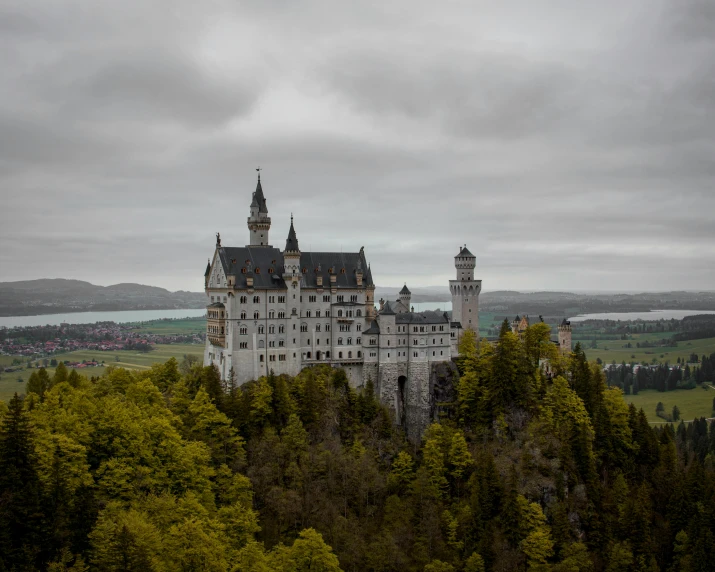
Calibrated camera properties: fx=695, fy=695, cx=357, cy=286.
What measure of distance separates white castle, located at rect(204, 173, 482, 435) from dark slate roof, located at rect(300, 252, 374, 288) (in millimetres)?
159

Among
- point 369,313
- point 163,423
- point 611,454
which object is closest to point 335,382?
point 369,313

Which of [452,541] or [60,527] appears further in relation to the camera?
[452,541]

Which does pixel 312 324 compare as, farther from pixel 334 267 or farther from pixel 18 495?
pixel 18 495

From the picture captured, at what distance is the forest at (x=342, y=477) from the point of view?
58531 millimetres

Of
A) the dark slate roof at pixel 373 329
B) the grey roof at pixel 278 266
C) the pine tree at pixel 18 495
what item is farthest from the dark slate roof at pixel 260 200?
the pine tree at pixel 18 495

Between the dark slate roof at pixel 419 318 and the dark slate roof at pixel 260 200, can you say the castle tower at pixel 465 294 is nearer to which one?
the dark slate roof at pixel 419 318

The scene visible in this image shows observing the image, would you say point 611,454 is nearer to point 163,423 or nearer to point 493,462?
point 493,462

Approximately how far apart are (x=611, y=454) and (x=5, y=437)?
7639 centimetres

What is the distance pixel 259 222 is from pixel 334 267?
13339 millimetres

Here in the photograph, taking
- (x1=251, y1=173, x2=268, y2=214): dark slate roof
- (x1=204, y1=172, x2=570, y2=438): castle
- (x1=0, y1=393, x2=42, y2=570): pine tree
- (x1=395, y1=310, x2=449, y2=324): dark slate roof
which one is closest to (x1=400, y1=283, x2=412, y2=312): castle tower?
(x1=204, y1=172, x2=570, y2=438): castle

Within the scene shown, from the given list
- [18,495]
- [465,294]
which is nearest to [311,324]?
[465,294]

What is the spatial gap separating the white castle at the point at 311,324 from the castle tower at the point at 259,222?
0.15 meters

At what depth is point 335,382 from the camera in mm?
97125

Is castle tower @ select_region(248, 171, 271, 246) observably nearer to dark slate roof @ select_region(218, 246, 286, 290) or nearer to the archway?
dark slate roof @ select_region(218, 246, 286, 290)
